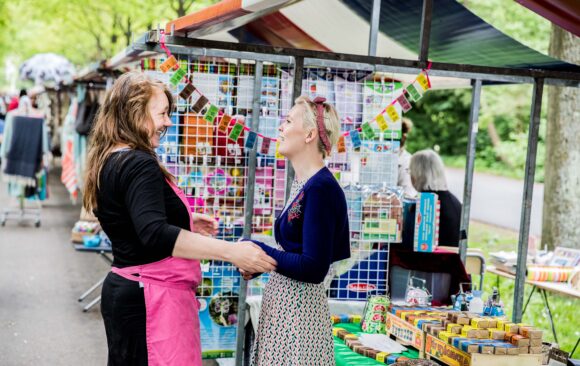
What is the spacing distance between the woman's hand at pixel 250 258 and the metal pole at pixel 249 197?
1.58 meters

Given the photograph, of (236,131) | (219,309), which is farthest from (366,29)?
(219,309)

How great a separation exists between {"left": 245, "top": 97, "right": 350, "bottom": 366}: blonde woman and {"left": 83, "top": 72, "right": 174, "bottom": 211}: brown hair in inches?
25.6

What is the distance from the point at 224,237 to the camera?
213 inches

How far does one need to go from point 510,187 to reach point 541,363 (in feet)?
80.1

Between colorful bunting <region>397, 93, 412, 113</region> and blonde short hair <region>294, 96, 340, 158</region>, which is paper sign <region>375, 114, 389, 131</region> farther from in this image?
blonde short hair <region>294, 96, 340, 158</region>

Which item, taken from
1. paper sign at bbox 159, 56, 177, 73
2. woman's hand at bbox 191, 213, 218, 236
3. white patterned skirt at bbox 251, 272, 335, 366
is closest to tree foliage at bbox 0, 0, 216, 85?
paper sign at bbox 159, 56, 177, 73

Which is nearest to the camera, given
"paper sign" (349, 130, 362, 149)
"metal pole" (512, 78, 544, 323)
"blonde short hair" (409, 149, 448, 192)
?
"paper sign" (349, 130, 362, 149)

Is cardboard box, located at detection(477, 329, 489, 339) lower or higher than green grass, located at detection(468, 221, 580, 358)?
higher

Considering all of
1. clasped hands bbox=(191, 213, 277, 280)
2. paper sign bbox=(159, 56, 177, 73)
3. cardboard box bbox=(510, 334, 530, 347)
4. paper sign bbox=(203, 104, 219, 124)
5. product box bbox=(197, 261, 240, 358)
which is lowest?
product box bbox=(197, 261, 240, 358)

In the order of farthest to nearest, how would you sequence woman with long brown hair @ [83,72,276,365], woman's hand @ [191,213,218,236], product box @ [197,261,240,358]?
product box @ [197,261,240,358]
woman's hand @ [191,213,218,236]
woman with long brown hair @ [83,72,276,365]

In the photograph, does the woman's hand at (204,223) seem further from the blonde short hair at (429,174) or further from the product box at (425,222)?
the blonde short hair at (429,174)

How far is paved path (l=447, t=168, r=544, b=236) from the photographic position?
18391 millimetres

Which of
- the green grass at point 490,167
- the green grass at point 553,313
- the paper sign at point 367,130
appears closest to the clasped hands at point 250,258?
the paper sign at point 367,130

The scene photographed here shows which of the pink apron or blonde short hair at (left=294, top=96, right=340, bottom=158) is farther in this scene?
blonde short hair at (left=294, top=96, right=340, bottom=158)
